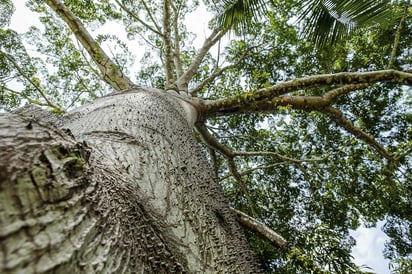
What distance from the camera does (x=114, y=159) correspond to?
966 mm

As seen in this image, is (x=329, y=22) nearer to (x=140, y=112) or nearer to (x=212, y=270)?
(x=140, y=112)

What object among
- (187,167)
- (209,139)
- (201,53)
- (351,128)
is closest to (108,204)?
(187,167)

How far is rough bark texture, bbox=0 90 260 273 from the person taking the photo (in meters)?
0.41

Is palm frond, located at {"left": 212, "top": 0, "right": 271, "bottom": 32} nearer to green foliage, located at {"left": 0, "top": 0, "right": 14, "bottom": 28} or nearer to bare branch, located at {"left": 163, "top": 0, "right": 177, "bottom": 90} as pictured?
bare branch, located at {"left": 163, "top": 0, "right": 177, "bottom": 90}

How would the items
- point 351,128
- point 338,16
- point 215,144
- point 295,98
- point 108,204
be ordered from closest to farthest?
point 108,204 < point 338,16 < point 295,98 < point 351,128 < point 215,144

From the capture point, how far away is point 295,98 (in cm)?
358

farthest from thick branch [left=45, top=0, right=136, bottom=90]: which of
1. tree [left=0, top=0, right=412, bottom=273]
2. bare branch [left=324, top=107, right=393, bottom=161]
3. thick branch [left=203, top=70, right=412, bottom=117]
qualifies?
bare branch [left=324, top=107, right=393, bottom=161]

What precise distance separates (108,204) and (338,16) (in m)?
3.12

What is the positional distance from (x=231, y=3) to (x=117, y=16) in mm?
3982

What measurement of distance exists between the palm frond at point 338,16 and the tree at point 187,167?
0.13 m

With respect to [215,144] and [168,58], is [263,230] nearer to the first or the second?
[215,144]

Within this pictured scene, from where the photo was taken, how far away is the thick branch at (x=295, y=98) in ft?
9.78

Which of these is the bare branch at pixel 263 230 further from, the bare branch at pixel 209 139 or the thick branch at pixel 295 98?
the bare branch at pixel 209 139

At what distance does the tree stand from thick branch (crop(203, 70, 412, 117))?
0.02m
